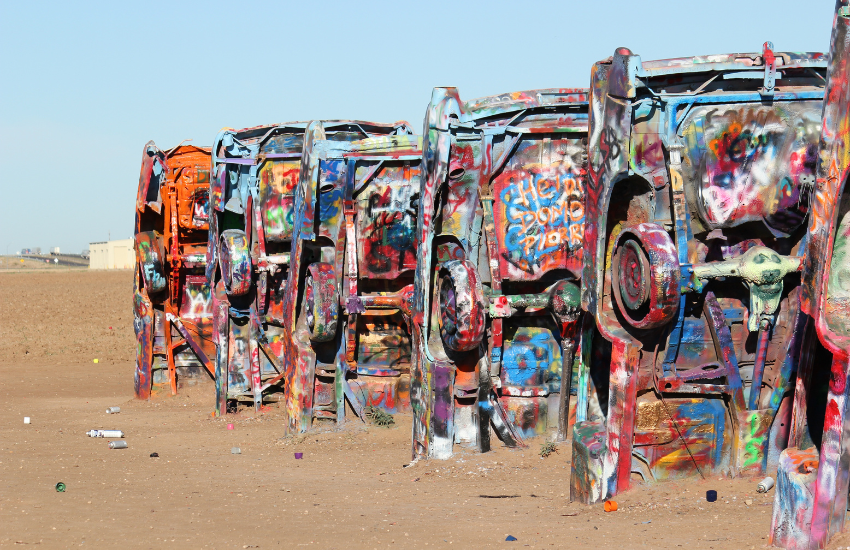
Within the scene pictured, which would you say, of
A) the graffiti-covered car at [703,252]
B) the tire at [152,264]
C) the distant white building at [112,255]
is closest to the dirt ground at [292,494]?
the graffiti-covered car at [703,252]

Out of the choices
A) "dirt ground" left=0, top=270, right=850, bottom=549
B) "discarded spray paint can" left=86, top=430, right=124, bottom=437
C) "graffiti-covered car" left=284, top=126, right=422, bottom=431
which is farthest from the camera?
"discarded spray paint can" left=86, top=430, right=124, bottom=437

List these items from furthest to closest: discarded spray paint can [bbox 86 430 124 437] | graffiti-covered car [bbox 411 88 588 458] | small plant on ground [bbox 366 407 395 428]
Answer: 1. discarded spray paint can [bbox 86 430 124 437]
2. small plant on ground [bbox 366 407 395 428]
3. graffiti-covered car [bbox 411 88 588 458]

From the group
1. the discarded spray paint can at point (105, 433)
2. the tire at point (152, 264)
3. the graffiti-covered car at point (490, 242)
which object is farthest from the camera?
the tire at point (152, 264)

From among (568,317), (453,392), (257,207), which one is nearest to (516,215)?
(568,317)

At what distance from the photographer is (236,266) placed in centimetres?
1323

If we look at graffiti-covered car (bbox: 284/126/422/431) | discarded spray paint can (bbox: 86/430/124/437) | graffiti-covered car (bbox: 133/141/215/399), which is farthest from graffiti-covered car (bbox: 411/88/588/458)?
graffiti-covered car (bbox: 133/141/215/399)

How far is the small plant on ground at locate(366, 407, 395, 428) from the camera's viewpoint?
11812 millimetres

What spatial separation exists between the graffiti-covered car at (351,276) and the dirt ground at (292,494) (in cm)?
47

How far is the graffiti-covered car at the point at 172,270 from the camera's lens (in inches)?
581

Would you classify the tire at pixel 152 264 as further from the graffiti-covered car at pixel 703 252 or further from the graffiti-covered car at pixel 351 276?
the graffiti-covered car at pixel 703 252

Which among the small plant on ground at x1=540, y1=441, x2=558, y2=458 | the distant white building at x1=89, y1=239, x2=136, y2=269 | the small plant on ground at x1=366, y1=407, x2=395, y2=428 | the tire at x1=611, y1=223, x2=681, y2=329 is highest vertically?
the tire at x1=611, y1=223, x2=681, y2=329

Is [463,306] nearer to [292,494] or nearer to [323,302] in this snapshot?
[292,494]

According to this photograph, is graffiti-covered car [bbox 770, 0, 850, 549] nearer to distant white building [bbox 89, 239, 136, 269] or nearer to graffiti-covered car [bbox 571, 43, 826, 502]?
graffiti-covered car [bbox 571, 43, 826, 502]

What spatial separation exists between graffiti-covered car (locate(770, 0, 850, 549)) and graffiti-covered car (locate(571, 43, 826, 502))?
1.10 metres
